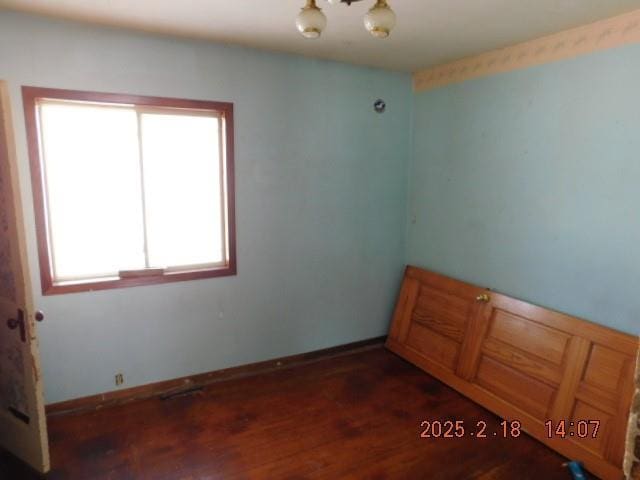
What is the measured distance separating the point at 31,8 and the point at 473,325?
339cm

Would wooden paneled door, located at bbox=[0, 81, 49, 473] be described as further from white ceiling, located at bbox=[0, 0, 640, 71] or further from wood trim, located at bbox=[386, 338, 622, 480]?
wood trim, located at bbox=[386, 338, 622, 480]

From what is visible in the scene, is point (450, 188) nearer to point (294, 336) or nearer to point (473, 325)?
point (473, 325)

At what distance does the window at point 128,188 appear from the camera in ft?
7.95

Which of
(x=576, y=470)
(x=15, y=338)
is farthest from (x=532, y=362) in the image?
(x=15, y=338)

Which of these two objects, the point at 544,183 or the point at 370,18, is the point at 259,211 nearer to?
the point at 370,18

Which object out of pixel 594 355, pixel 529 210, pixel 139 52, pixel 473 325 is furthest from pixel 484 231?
pixel 139 52

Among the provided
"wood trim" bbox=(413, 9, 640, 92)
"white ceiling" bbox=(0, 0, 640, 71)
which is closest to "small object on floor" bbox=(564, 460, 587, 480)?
"wood trim" bbox=(413, 9, 640, 92)

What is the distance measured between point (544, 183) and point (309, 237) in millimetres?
1718

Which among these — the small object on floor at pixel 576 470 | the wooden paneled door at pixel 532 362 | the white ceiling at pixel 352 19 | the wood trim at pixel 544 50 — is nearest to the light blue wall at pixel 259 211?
the white ceiling at pixel 352 19

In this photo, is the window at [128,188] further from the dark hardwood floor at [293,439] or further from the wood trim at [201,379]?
the dark hardwood floor at [293,439]

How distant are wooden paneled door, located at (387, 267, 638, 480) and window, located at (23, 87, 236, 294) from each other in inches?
68.3

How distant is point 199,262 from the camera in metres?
2.94

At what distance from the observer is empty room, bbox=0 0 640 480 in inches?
85.4

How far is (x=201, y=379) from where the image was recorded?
119 inches
